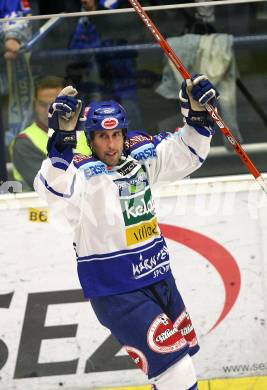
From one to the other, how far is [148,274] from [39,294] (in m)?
1.29

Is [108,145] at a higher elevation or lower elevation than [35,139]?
higher

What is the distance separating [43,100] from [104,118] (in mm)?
1230

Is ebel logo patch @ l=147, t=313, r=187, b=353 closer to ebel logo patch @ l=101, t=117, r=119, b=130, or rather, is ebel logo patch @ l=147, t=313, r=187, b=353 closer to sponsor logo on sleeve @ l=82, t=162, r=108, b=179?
sponsor logo on sleeve @ l=82, t=162, r=108, b=179

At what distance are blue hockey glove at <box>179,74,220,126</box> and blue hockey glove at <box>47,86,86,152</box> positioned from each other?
0.58 m

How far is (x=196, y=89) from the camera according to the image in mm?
4793

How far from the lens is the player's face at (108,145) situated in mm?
4793

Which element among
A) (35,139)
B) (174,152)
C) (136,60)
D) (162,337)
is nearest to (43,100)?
(35,139)

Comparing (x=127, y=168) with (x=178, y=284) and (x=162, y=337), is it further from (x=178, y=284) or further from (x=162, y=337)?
(x=178, y=284)

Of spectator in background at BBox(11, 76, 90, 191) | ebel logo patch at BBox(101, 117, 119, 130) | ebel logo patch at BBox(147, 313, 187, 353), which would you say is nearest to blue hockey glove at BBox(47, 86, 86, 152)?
ebel logo patch at BBox(101, 117, 119, 130)

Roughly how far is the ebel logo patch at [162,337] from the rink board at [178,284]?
3.87 feet

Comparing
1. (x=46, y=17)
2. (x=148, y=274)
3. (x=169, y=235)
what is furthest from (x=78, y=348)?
(x=46, y=17)

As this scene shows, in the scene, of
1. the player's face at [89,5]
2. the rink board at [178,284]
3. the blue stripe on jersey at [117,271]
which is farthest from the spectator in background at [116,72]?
the blue stripe on jersey at [117,271]

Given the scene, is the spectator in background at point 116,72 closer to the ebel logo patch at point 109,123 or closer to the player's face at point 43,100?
the player's face at point 43,100

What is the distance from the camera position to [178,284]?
603 centimetres
